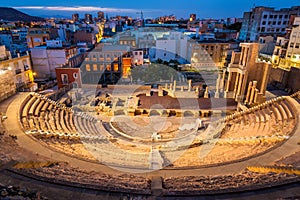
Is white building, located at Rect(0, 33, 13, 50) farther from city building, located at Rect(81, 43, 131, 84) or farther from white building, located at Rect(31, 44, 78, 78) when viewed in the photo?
city building, located at Rect(81, 43, 131, 84)

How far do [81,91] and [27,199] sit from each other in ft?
66.2

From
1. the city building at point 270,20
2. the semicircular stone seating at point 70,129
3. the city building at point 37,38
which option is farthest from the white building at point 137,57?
the city building at point 270,20

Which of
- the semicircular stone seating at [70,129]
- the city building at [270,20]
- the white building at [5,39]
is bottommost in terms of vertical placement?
the semicircular stone seating at [70,129]

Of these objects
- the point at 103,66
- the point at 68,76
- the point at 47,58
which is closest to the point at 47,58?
the point at 47,58

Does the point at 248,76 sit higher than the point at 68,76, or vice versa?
the point at 248,76

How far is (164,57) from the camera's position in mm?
43562

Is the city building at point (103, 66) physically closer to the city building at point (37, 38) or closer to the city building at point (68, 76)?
the city building at point (68, 76)

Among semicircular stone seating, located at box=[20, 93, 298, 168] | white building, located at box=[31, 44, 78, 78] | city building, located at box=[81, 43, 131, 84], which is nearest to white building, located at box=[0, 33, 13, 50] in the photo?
white building, located at box=[31, 44, 78, 78]

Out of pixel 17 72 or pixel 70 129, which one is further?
pixel 17 72

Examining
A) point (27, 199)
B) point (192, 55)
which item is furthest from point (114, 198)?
point (192, 55)

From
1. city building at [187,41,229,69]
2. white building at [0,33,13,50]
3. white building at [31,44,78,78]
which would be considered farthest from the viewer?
white building at [0,33,13,50]

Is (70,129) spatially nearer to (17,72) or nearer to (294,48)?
(17,72)

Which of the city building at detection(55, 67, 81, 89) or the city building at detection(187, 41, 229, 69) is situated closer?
the city building at detection(55, 67, 81, 89)

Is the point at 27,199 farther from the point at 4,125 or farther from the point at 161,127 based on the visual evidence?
the point at 161,127
